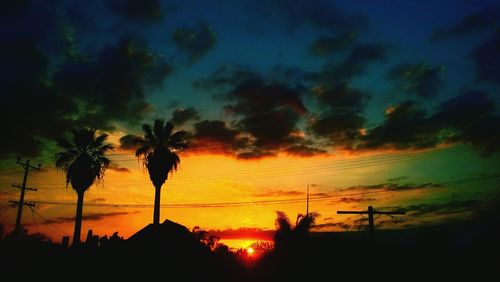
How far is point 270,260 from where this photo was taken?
34.3 m

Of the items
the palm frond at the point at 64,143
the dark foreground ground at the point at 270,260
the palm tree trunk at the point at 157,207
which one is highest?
the palm frond at the point at 64,143

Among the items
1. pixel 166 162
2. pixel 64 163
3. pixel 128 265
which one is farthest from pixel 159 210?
pixel 64 163

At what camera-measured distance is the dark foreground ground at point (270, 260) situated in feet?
92.0

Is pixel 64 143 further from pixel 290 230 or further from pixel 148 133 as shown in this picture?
pixel 290 230

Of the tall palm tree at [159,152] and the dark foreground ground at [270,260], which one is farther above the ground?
the tall palm tree at [159,152]

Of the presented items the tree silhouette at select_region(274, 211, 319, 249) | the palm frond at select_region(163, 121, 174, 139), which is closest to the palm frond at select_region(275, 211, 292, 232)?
the tree silhouette at select_region(274, 211, 319, 249)

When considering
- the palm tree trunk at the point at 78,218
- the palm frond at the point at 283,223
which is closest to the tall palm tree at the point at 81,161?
the palm tree trunk at the point at 78,218

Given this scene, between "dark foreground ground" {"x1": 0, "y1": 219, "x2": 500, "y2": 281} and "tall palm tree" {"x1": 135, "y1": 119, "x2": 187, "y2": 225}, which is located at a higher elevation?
"tall palm tree" {"x1": 135, "y1": 119, "x2": 187, "y2": 225}

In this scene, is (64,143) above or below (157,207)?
above

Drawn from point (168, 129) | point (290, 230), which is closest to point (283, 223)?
point (290, 230)

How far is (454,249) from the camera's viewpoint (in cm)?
2919

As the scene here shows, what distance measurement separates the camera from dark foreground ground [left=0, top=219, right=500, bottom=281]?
2805 cm

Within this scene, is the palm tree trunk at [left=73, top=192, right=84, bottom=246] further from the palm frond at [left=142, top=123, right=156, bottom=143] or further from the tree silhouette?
the tree silhouette

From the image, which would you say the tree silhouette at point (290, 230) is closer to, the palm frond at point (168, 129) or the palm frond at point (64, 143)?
the palm frond at point (168, 129)
